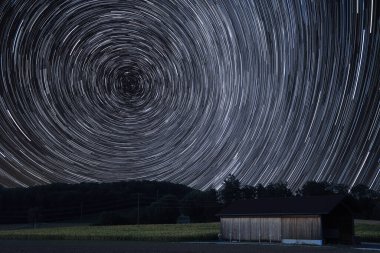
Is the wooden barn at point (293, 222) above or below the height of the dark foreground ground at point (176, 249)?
above

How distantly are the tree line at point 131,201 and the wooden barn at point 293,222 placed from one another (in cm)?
3640

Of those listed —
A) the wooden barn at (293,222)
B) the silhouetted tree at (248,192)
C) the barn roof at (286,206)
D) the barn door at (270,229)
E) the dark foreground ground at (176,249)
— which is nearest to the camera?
the dark foreground ground at (176,249)

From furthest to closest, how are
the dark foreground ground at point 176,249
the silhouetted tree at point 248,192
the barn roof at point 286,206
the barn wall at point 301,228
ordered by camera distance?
the silhouetted tree at point 248,192
the barn roof at point 286,206
the barn wall at point 301,228
the dark foreground ground at point 176,249

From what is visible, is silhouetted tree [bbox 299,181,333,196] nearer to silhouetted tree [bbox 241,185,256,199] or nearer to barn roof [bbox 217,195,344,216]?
silhouetted tree [bbox 241,185,256,199]

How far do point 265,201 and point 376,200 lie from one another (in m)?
60.9

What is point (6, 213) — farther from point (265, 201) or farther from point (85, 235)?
point (265, 201)

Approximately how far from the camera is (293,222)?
40.0 metres

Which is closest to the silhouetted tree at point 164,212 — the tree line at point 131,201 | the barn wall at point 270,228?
the tree line at point 131,201

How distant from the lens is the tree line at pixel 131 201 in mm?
85188

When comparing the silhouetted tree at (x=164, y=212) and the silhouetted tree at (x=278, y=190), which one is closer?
the silhouetted tree at (x=164, y=212)

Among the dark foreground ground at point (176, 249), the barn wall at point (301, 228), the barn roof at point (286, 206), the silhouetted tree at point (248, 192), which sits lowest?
the dark foreground ground at point (176, 249)

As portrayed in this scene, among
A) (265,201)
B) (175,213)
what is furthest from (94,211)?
(265,201)

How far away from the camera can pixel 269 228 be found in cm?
4169

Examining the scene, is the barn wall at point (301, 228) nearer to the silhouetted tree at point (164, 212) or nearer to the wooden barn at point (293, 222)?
the wooden barn at point (293, 222)
